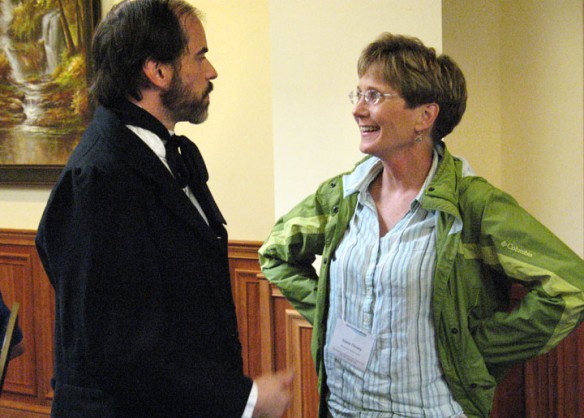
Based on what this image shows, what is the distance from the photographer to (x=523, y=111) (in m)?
3.11

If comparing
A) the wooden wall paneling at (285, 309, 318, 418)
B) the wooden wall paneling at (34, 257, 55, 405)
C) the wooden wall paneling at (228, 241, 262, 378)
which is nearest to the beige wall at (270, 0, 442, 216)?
the wooden wall paneling at (285, 309, 318, 418)

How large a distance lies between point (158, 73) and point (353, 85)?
4.13 ft

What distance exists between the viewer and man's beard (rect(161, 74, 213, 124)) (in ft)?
5.10

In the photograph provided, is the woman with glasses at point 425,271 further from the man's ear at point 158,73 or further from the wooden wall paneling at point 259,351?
the wooden wall paneling at point 259,351

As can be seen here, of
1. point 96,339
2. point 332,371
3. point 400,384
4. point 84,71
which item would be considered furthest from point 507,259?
point 84,71

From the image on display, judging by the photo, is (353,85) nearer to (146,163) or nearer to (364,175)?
(364,175)

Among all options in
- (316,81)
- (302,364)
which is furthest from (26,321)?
(316,81)

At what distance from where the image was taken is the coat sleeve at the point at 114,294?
128 cm

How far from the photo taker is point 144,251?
4.32 feet

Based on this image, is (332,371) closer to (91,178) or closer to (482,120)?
(91,178)

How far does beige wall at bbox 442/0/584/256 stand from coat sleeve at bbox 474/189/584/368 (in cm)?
113

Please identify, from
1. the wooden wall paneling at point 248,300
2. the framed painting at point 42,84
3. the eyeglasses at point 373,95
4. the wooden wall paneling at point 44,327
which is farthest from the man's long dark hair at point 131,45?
the wooden wall paneling at point 44,327

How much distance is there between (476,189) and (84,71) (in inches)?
119

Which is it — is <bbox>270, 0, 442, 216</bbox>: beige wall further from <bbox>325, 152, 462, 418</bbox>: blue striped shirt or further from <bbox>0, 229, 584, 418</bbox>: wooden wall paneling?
<bbox>325, 152, 462, 418</bbox>: blue striped shirt
